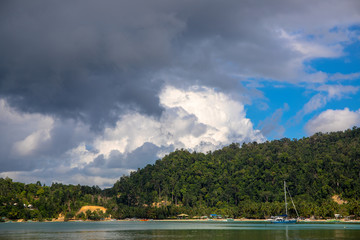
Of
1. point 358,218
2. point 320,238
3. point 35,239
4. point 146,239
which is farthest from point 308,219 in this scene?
point 35,239

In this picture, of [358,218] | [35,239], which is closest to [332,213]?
[358,218]

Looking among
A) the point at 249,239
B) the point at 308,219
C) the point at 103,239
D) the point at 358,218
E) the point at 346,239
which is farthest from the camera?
the point at 308,219

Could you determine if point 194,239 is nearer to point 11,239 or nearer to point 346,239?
point 346,239

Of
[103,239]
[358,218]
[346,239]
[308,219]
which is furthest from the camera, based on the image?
[308,219]

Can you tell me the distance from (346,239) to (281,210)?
117 meters

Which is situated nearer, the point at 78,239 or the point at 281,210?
the point at 78,239

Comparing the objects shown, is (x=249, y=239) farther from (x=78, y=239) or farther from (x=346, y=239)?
(x=78, y=239)

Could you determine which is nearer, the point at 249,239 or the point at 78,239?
the point at 249,239

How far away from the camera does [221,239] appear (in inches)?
3455

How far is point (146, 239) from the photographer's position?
91500 mm

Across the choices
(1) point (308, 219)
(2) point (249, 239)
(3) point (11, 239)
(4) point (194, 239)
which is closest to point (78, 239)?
(3) point (11, 239)

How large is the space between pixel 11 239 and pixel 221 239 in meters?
50.9

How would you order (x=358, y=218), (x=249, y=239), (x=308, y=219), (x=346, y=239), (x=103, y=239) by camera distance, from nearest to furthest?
(x=346, y=239)
(x=249, y=239)
(x=103, y=239)
(x=358, y=218)
(x=308, y=219)

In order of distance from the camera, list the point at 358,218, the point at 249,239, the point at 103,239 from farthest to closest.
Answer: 1. the point at 358,218
2. the point at 103,239
3. the point at 249,239
